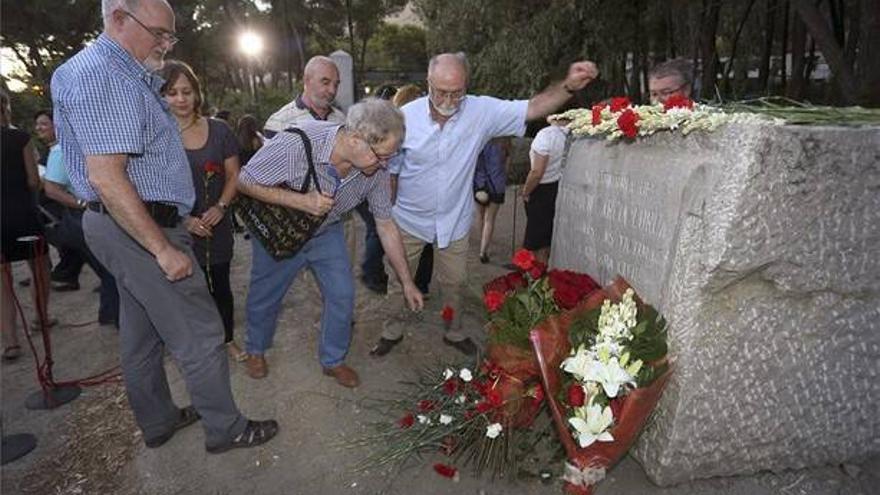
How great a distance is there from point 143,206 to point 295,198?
0.76 meters

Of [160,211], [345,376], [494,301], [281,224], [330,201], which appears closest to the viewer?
[160,211]

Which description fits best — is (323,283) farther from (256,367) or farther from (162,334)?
(162,334)

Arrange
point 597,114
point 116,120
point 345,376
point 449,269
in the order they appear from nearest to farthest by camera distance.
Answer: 1. point 116,120
2. point 597,114
3. point 345,376
4. point 449,269

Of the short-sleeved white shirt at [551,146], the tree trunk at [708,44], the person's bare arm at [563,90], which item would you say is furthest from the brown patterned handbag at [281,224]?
the tree trunk at [708,44]

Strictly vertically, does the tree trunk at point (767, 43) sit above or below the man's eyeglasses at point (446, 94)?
above

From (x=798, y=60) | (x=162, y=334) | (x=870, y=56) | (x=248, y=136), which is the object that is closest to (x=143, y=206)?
(x=162, y=334)

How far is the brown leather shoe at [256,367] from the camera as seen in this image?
3506 mm

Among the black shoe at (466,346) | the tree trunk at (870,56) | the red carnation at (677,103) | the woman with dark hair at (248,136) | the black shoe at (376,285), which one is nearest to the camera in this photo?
the red carnation at (677,103)

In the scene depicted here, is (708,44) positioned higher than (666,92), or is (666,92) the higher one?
(708,44)

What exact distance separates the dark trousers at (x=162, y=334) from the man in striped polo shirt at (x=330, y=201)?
1.78ft

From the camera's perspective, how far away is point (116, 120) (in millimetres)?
2035

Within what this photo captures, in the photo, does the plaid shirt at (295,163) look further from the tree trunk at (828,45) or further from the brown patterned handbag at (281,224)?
the tree trunk at (828,45)

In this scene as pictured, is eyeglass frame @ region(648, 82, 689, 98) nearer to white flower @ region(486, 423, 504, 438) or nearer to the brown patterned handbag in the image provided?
the brown patterned handbag

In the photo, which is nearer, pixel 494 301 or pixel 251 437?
pixel 494 301
